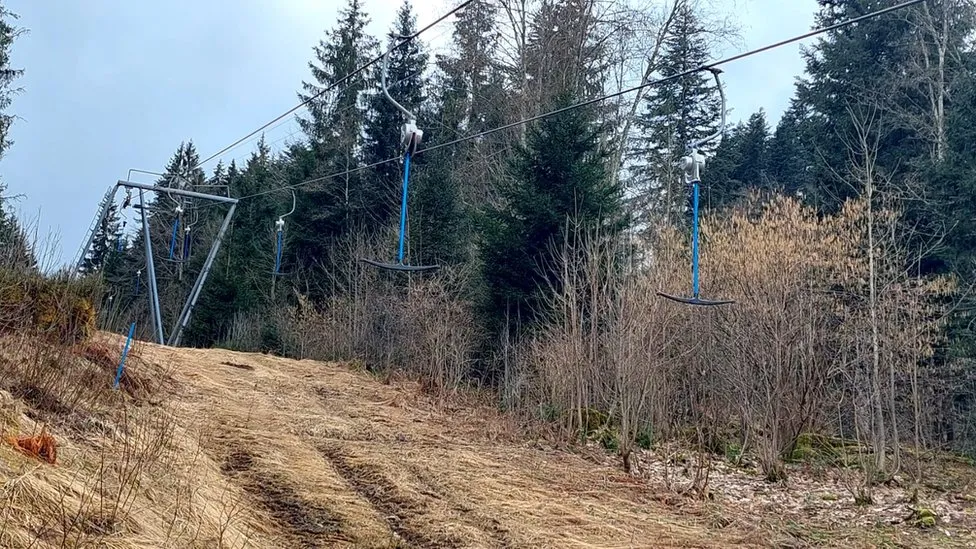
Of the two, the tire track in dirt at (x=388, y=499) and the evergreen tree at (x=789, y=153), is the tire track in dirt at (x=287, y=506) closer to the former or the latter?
the tire track in dirt at (x=388, y=499)

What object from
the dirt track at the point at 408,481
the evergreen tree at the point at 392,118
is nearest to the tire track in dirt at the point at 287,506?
the dirt track at the point at 408,481

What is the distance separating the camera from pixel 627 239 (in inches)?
652

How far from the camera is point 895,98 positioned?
73.7 ft

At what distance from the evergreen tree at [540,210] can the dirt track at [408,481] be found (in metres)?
5.66

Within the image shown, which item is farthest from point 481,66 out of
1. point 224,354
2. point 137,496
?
point 137,496

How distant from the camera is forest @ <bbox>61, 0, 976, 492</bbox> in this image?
11.1 m

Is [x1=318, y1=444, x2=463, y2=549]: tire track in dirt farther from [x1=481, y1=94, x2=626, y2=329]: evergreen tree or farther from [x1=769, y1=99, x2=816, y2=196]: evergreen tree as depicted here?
[x1=769, y1=99, x2=816, y2=196]: evergreen tree

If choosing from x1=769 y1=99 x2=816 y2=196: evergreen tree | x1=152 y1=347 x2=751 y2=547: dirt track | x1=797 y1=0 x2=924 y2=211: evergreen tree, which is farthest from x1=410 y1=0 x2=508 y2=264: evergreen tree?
x1=769 y1=99 x2=816 y2=196: evergreen tree

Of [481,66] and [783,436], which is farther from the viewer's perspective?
[481,66]

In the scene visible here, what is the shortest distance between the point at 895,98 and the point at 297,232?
20.9m

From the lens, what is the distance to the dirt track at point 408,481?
553 centimetres

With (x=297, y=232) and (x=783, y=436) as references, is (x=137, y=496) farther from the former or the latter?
(x=297, y=232)

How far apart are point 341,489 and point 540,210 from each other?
11.2 m

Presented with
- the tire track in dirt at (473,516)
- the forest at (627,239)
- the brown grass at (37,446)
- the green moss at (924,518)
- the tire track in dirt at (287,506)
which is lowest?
the green moss at (924,518)
